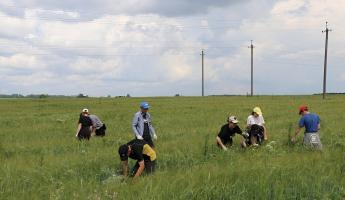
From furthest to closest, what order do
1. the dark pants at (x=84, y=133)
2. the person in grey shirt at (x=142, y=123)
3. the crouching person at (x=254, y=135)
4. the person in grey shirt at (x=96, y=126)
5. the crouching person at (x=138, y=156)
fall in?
the person in grey shirt at (x=96, y=126) → the dark pants at (x=84, y=133) → the crouching person at (x=254, y=135) → the person in grey shirt at (x=142, y=123) → the crouching person at (x=138, y=156)

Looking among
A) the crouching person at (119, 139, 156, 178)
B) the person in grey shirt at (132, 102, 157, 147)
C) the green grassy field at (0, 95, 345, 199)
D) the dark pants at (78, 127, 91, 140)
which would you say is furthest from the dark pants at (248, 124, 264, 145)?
the dark pants at (78, 127, 91, 140)

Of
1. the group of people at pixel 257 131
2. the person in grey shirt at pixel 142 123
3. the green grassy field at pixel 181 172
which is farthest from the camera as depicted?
the group of people at pixel 257 131

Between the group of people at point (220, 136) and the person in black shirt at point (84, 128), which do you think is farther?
the person in black shirt at point (84, 128)

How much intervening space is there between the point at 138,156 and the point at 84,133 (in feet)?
26.0

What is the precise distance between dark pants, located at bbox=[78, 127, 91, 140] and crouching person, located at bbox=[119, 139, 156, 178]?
732cm

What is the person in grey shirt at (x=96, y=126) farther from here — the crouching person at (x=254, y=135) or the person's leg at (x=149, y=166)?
the person's leg at (x=149, y=166)

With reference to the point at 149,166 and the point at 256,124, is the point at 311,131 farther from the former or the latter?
the point at 149,166

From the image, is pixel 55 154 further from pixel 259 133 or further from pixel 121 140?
pixel 259 133

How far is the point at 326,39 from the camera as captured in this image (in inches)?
2569

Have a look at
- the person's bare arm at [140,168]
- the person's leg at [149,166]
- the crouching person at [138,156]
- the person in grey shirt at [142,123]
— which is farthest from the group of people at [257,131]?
the person's bare arm at [140,168]

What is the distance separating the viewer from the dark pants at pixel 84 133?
17859 mm

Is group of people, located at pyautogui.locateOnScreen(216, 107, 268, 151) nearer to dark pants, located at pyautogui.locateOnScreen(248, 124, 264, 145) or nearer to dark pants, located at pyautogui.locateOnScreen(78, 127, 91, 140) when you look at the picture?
dark pants, located at pyautogui.locateOnScreen(248, 124, 264, 145)

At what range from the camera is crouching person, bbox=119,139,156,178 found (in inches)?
404

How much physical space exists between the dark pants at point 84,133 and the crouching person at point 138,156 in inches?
288
